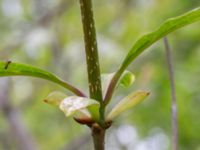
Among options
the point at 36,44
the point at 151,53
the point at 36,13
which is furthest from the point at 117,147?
the point at 36,13

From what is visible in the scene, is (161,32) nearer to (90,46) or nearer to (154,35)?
(154,35)

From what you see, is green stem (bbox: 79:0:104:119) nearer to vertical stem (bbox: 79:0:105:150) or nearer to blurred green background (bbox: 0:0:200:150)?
vertical stem (bbox: 79:0:105:150)

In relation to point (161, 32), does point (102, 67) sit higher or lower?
lower

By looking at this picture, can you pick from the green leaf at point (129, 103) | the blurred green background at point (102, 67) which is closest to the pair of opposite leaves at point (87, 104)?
the green leaf at point (129, 103)

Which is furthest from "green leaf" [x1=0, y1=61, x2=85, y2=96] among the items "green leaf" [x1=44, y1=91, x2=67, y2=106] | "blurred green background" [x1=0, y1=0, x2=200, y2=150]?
"blurred green background" [x1=0, y1=0, x2=200, y2=150]

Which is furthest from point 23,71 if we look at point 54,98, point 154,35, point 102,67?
point 102,67
